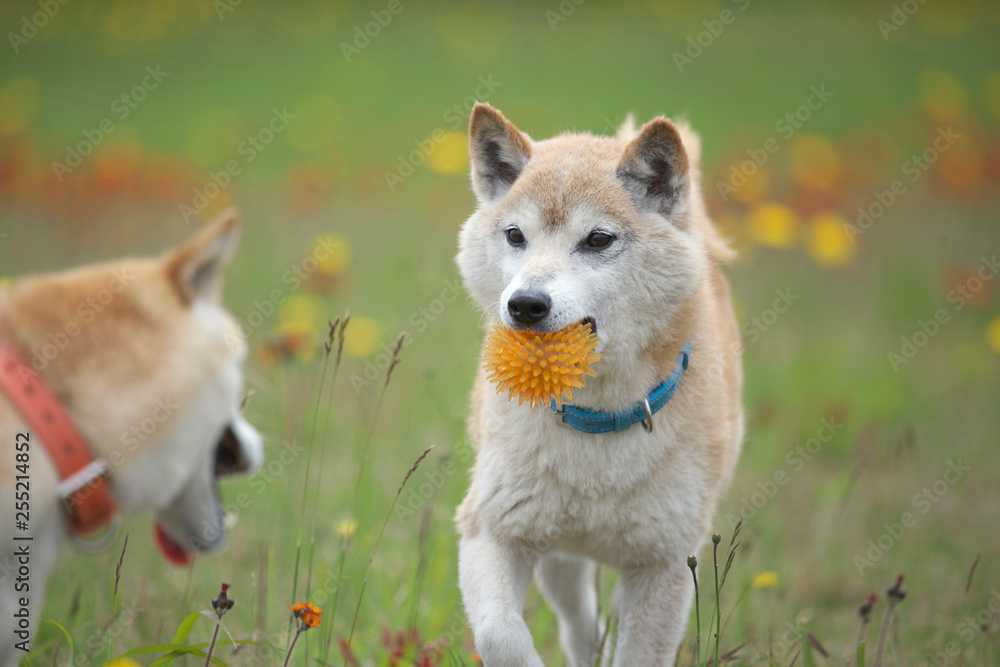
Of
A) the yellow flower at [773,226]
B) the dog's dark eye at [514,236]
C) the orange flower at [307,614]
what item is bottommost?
the yellow flower at [773,226]

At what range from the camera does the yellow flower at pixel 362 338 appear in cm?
534

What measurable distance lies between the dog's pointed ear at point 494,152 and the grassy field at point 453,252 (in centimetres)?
133

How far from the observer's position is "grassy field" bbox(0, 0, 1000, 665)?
3758 mm

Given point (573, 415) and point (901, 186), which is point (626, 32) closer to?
point (901, 186)

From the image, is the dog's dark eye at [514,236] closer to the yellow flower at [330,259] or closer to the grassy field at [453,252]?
the grassy field at [453,252]

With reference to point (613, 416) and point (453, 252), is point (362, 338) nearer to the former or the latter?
point (453, 252)

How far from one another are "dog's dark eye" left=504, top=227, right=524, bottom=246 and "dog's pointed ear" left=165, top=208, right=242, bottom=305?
1.07m

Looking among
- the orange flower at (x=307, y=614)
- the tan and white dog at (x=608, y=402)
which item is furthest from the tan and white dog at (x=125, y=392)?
the tan and white dog at (x=608, y=402)

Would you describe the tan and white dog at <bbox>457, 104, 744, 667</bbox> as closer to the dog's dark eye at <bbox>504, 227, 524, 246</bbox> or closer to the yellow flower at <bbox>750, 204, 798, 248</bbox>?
the dog's dark eye at <bbox>504, 227, 524, 246</bbox>

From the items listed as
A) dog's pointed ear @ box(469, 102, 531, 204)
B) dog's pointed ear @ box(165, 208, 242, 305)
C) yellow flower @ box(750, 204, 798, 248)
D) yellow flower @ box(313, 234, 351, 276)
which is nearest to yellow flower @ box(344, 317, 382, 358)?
yellow flower @ box(313, 234, 351, 276)

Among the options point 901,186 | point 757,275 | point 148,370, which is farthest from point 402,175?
point 148,370

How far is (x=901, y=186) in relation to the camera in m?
9.06

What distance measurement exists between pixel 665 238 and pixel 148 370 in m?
1.87

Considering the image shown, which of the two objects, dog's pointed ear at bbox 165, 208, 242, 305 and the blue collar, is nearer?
the blue collar
